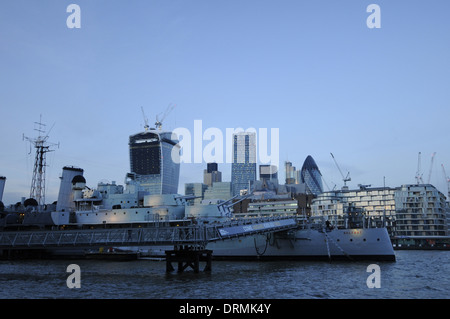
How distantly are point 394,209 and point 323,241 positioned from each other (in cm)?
9882

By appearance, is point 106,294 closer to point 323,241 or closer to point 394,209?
point 323,241

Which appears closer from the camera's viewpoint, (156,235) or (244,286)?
(244,286)

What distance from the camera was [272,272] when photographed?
44.1 meters

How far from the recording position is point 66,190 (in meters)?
88.8

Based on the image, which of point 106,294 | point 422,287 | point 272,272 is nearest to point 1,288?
point 106,294

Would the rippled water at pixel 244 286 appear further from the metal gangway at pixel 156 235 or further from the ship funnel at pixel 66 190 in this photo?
the ship funnel at pixel 66 190

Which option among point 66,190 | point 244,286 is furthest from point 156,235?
point 66,190

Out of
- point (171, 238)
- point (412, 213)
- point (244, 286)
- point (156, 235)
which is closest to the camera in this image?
point (244, 286)

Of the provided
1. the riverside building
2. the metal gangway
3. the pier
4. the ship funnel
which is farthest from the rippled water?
the riverside building

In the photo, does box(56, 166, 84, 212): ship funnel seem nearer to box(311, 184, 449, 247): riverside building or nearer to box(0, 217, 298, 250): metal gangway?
box(0, 217, 298, 250): metal gangway

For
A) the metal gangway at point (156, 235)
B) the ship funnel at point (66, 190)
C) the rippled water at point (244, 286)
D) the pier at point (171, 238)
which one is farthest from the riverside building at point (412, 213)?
the pier at point (171, 238)

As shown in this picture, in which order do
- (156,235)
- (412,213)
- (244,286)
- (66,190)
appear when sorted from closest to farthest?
(244,286), (156,235), (66,190), (412,213)

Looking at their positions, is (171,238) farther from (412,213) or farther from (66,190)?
(412,213)

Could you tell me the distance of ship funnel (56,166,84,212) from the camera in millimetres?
87000
